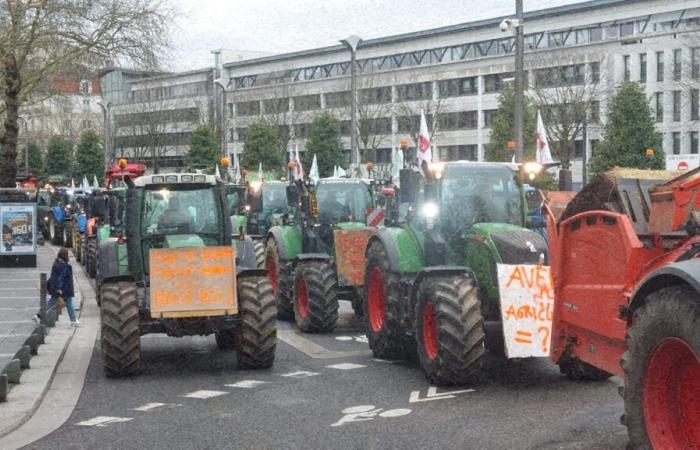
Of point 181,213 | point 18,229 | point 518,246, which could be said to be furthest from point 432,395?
point 18,229

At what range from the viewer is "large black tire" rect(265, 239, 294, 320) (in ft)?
62.8

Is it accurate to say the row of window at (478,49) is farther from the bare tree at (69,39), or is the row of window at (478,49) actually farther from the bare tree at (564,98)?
the bare tree at (69,39)

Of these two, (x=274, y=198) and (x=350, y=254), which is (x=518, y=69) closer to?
(x=350, y=254)

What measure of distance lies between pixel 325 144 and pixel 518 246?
67.8 metres

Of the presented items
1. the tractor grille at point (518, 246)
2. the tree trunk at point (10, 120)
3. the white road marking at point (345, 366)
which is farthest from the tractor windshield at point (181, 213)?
the tree trunk at point (10, 120)

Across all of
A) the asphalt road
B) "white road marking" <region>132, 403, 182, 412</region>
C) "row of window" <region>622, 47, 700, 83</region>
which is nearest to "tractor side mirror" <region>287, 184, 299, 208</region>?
the asphalt road

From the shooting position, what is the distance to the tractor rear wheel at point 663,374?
654 cm

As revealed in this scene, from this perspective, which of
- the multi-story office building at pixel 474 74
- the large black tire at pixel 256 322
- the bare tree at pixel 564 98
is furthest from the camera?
the multi-story office building at pixel 474 74

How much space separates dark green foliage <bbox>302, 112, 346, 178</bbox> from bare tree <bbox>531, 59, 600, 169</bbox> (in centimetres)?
1908

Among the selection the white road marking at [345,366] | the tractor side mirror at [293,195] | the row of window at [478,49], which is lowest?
the white road marking at [345,366]

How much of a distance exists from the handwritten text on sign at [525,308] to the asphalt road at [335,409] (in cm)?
49

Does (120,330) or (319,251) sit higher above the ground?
(319,251)

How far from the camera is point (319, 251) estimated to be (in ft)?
62.3

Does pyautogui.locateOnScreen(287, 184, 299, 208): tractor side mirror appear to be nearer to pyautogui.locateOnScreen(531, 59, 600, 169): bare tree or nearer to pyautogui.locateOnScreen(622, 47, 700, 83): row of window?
pyautogui.locateOnScreen(531, 59, 600, 169): bare tree
